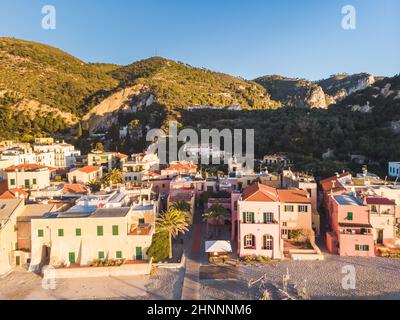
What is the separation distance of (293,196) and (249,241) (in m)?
5.36

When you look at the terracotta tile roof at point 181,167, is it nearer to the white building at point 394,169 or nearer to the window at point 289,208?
the window at point 289,208

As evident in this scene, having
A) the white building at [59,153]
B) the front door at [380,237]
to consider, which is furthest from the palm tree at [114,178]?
the front door at [380,237]

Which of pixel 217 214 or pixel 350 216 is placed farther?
pixel 217 214

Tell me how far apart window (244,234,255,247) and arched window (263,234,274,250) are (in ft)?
2.52

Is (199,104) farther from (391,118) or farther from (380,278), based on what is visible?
(380,278)

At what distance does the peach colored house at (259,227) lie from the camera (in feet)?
67.8

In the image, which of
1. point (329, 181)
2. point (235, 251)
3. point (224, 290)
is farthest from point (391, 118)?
point (224, 290)

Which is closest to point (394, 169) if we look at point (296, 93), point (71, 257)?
point (71, 257)

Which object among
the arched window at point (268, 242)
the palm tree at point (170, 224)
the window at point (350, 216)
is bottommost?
the arched window at point (268, 242)

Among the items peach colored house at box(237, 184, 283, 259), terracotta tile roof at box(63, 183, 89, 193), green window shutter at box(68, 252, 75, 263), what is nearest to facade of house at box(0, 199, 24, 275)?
green window shutter at box(68, 252, 75, 263)

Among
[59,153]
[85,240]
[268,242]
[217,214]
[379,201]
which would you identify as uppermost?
[59,153]

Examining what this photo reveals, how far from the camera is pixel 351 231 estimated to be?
21.4m

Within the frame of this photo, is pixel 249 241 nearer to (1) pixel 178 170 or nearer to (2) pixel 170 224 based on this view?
(2) pixel 170 224
